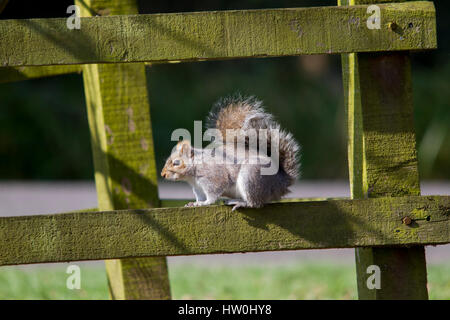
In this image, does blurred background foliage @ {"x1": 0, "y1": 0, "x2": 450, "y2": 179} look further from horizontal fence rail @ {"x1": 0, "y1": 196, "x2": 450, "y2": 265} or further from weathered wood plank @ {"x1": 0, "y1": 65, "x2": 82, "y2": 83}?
horizontal fence rail @ {"x1": 0, "y1": 196, "x2": 450, "y2": 265}

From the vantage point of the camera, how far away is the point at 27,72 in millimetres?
2166

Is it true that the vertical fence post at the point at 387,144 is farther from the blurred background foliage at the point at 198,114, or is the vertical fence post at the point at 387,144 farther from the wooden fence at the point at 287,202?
the blurred background foliage at the point at 198,114

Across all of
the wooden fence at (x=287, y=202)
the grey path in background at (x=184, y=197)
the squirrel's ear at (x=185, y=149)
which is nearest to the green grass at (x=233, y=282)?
the grey path in background at (x=184, y=197)

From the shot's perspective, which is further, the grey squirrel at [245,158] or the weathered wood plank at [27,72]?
the weathered wood plank at [27,72]

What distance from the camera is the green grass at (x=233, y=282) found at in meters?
2.92

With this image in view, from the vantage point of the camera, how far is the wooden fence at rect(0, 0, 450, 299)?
1496mm

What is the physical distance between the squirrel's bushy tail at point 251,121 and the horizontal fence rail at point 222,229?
339mm

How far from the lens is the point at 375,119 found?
160cm

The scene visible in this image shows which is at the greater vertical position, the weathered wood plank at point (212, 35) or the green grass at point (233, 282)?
the weathered wood plank at point (212, 35)

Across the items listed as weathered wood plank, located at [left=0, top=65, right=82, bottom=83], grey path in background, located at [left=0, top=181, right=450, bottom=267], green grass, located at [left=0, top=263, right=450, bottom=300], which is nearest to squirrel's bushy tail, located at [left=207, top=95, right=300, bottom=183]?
weathered wood plank, located at [left=0, top=65, right=82, bottom=83]

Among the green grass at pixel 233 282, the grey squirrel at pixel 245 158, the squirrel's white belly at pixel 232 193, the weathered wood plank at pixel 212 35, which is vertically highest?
the weathered wood plank at pixel 212 35

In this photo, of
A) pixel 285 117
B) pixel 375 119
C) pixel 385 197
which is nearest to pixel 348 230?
pixel 385 197

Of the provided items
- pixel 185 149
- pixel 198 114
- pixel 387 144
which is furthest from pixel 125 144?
pixel 198 114
